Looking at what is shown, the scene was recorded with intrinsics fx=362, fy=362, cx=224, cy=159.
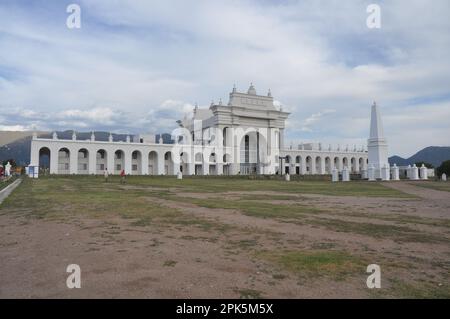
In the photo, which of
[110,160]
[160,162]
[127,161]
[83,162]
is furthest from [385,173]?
[83,162]

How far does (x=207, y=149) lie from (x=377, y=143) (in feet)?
101

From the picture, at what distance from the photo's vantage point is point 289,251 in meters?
6.50

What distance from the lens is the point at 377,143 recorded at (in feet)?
131

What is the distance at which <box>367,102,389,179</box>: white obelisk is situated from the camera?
39.8 metres

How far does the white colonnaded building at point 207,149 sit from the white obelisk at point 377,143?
22.3 meters

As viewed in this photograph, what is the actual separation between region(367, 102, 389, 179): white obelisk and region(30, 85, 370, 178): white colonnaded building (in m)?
22.3

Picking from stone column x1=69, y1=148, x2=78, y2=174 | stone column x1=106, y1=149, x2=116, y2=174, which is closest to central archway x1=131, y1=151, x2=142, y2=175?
stone column x1=106, y1=149, x2=116, y2=174

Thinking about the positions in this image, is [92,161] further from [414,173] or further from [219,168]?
[414,173]

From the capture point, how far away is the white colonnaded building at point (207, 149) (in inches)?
2207

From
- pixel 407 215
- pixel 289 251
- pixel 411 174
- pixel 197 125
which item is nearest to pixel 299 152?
pixel 197 125
